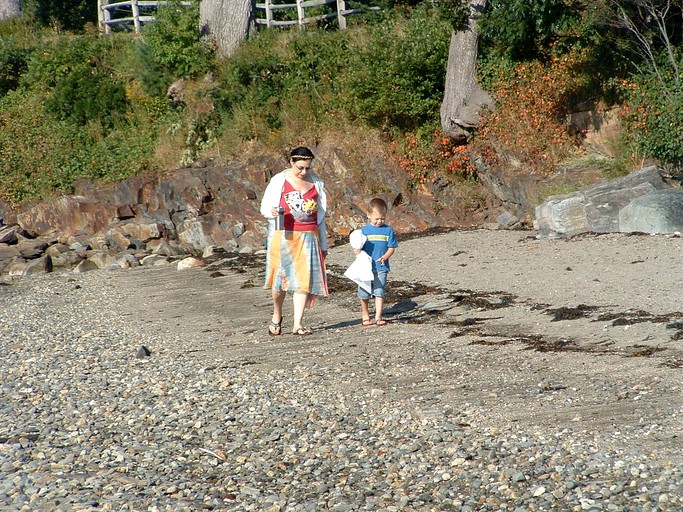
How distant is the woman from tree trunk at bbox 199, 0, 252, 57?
17138 millimetres

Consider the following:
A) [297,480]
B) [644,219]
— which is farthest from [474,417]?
[644,219]

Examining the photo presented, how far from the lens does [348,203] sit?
776 inches

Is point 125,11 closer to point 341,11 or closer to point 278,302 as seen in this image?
point 341,11

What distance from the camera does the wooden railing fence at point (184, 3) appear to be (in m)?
27.2

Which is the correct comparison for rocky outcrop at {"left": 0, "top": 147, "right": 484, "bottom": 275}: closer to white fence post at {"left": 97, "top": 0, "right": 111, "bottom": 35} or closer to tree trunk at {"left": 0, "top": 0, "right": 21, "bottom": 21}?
white fence post at {"left": 97, "top": 0, "right": 111, "bottom": 35}

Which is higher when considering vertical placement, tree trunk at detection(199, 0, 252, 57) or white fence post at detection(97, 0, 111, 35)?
white fence post at detection(97, 0, 111, 35)

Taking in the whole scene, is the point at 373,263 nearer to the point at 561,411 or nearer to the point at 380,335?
the point at 380,335

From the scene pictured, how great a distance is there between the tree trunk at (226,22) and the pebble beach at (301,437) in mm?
16913

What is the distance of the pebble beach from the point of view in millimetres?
5160

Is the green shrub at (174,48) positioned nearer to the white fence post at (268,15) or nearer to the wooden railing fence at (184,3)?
the wooden railing fence at (184,3)

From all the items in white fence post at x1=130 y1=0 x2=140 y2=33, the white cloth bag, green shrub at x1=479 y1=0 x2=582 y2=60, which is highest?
white fence post at x1=130 y1=0 x2=140 y2=33

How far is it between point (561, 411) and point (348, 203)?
1358 centimetres

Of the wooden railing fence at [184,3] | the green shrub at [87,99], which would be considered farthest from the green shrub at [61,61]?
the wooden railing fence at [184,3]

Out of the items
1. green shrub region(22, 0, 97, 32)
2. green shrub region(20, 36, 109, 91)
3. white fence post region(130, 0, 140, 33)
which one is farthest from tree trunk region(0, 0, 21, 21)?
green shrub region(20, 36, 109, 91)
